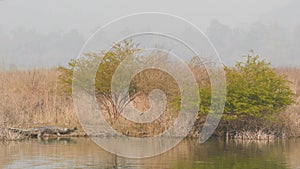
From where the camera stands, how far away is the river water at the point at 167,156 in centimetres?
1606

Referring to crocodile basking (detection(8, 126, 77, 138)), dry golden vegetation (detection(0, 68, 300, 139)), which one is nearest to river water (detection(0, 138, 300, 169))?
crocodile basking (detection(8, 126, 77, 138))

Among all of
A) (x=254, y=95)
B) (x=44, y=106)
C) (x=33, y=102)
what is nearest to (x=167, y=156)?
(x=254, y=95)

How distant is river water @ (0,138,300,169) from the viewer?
1606 cm

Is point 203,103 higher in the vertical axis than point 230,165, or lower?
higher

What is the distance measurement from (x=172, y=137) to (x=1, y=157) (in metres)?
9.46

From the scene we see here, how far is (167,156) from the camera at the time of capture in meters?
18.5

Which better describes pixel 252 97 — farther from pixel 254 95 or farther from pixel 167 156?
pixel 167 156

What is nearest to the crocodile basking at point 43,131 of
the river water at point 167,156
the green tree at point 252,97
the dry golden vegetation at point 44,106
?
the dry golden vegetation at point 44,106

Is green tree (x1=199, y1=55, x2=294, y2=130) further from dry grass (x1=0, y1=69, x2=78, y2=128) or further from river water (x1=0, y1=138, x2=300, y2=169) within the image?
dry grass (x1=0, y1=69, x2=78, y2=128)

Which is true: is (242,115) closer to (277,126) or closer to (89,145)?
(277,126)

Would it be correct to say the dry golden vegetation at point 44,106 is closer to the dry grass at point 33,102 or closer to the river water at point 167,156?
the dry grass at point 33,102

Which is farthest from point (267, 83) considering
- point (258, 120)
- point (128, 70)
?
point (128, 70)

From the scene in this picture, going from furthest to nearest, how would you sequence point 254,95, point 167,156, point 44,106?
point 44,106
point 254,95
point 167,156

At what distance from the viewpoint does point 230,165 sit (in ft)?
52.9
